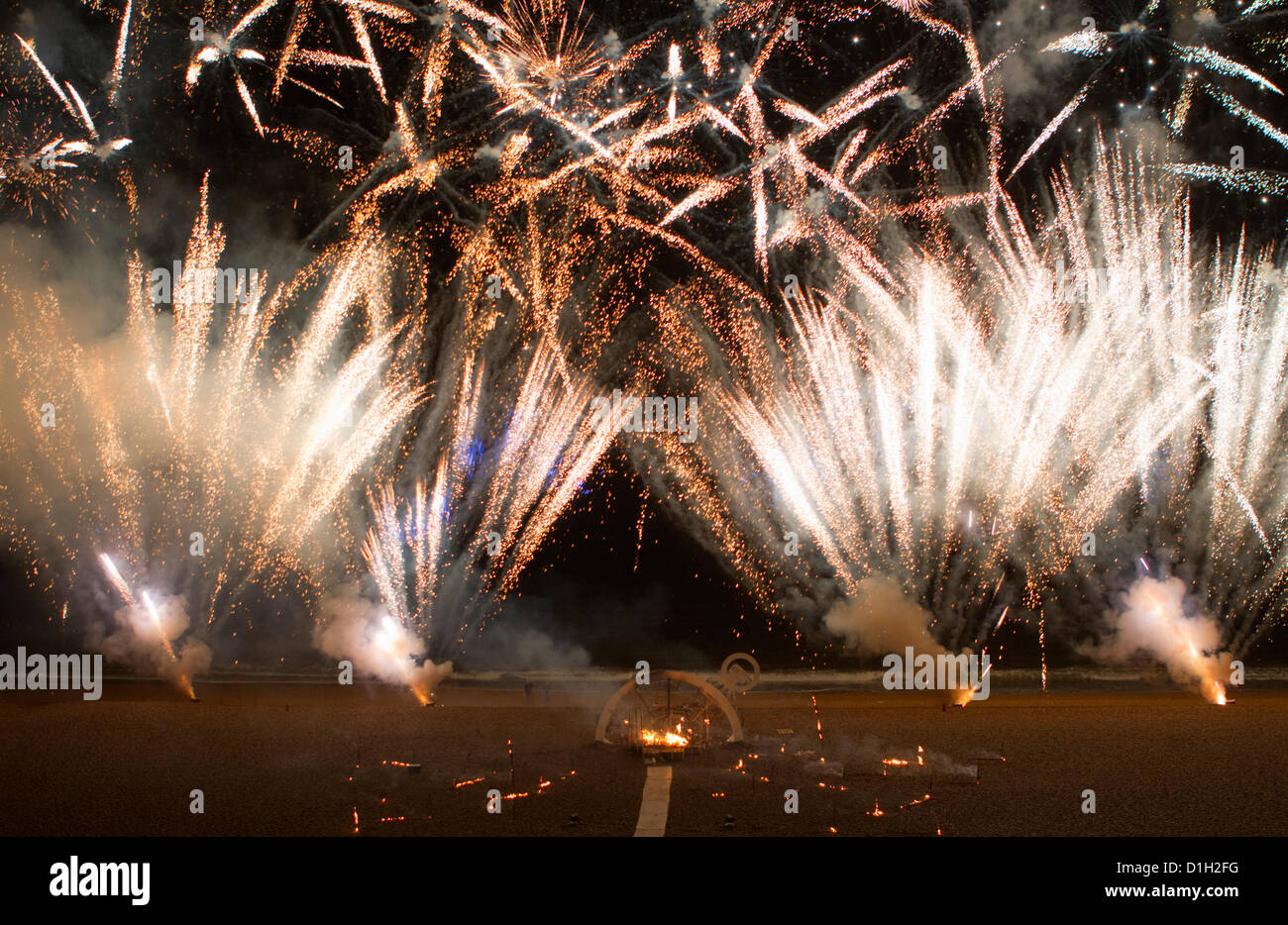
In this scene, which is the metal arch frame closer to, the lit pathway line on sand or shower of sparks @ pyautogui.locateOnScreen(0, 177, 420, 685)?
the lit pathway line on sand

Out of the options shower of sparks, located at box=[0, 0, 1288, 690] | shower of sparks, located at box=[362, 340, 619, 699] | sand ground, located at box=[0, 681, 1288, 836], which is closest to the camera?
sand ground, located at box=[0, 681, 1288, 836]

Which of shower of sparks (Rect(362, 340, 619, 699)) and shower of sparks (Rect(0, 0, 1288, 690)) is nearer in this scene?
shower of sparks (Rect(0, 0, 1288, 690))

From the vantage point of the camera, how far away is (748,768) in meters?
8.61

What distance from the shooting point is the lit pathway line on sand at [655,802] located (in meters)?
6.97

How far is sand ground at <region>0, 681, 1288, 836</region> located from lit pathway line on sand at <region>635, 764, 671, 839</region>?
0.10 metres

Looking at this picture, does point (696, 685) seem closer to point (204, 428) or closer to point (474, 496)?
point (474, 496)

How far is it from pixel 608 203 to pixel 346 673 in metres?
7.48

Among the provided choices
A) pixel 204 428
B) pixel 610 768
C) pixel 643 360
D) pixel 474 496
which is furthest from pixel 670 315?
pixel 610 768

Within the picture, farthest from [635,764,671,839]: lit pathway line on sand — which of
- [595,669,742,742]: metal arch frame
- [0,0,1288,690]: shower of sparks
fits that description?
[0,0,1288,690]: shower of sparks

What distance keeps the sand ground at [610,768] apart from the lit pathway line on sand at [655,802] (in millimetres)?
102

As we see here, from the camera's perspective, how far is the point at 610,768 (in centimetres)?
867

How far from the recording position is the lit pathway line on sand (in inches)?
275

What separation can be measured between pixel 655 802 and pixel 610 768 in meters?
1.07
